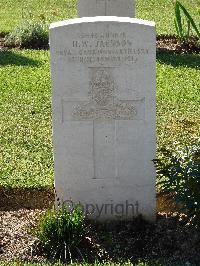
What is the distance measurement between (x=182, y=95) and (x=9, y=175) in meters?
3.58

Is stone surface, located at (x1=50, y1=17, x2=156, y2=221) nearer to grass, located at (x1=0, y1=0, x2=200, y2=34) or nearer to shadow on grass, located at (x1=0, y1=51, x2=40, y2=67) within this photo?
shadow on grass, located at (x1=0, y1=51, x2=40, y2=67)

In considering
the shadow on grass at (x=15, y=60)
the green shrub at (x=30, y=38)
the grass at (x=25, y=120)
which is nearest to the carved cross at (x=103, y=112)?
the grass at (x=25, y=120)

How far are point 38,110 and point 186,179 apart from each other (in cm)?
436

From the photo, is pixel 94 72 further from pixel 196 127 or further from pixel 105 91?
pixel 196 127

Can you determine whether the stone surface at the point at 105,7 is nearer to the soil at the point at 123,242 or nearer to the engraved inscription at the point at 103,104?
the engraved inscription at the point at 103,104

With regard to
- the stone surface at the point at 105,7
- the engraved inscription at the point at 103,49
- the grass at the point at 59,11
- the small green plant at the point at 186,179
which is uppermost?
the grass at the point at 59,11

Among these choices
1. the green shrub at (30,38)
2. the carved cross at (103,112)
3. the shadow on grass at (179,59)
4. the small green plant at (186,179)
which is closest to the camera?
the small green plant at (186,179)

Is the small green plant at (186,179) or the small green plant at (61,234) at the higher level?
the small green plant at (186,179)

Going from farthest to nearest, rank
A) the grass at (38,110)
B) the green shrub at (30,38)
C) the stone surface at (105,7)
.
Result: the green shrub at (30,38) → the stone surface at (105,7) → the grass at (38,110)

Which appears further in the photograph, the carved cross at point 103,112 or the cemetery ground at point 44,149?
the carved cross at point 103,112

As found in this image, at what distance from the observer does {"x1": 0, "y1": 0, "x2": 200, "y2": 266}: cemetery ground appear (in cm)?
537

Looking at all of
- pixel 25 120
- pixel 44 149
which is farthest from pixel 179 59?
pixel 44 149

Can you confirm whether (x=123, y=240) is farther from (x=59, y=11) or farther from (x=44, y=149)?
(x=59, y=11)

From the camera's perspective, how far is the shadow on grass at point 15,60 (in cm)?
1158
